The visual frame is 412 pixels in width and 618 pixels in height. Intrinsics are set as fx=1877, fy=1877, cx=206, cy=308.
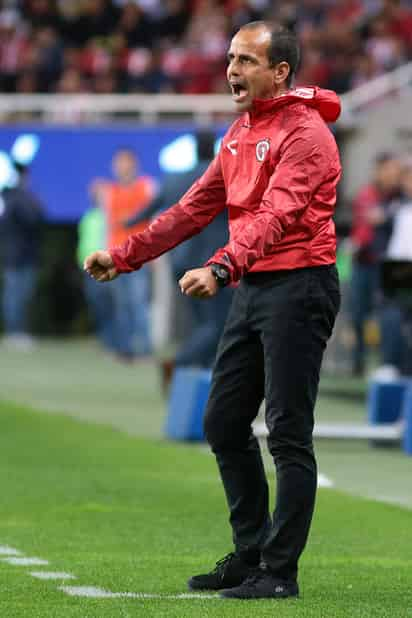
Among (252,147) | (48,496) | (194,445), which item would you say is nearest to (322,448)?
(194,445)

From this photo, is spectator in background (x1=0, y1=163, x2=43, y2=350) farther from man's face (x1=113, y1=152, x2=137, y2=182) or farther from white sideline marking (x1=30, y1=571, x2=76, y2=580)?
white sideline marking (x1=30, y1=571, x2=76, y2=580)

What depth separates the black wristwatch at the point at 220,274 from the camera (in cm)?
623

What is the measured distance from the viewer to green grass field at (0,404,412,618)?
665 centimetres

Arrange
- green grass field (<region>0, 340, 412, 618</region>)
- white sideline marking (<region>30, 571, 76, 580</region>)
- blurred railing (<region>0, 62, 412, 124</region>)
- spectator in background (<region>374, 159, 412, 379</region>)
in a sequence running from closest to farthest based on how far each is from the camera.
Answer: green grass field (<region>0, 340, 412, 618</region>) < white sideline marking (<region>30, 571, 76, 580</region>) < spectator in background (<region>374, 159, 412, 379</region>) < blurred railing (<region>0, 62, 412, 124</region>)

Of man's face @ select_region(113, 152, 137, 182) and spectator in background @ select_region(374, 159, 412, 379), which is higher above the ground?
man's face @ select_region(113, 152, 137, 182)

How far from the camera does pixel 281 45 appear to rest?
6688mm

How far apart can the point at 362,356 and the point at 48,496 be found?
10.3m

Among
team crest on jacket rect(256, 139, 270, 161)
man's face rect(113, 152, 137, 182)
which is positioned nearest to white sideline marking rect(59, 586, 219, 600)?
team crest on jacket rect(256, 139, 270, 161)

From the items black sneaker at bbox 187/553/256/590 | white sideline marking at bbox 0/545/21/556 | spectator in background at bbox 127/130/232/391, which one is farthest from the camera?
spectator in background at bbox 127/130/232/391

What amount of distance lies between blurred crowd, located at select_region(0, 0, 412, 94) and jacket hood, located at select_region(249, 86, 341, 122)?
20.4 metres

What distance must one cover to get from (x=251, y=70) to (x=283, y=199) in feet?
1.76

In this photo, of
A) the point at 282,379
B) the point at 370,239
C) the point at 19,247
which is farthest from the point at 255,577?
the point at 19,247

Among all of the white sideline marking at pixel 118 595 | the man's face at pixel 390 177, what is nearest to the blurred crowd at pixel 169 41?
the man's face at pixel 390 177

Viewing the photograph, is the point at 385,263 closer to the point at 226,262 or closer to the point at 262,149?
the point at 262,149
